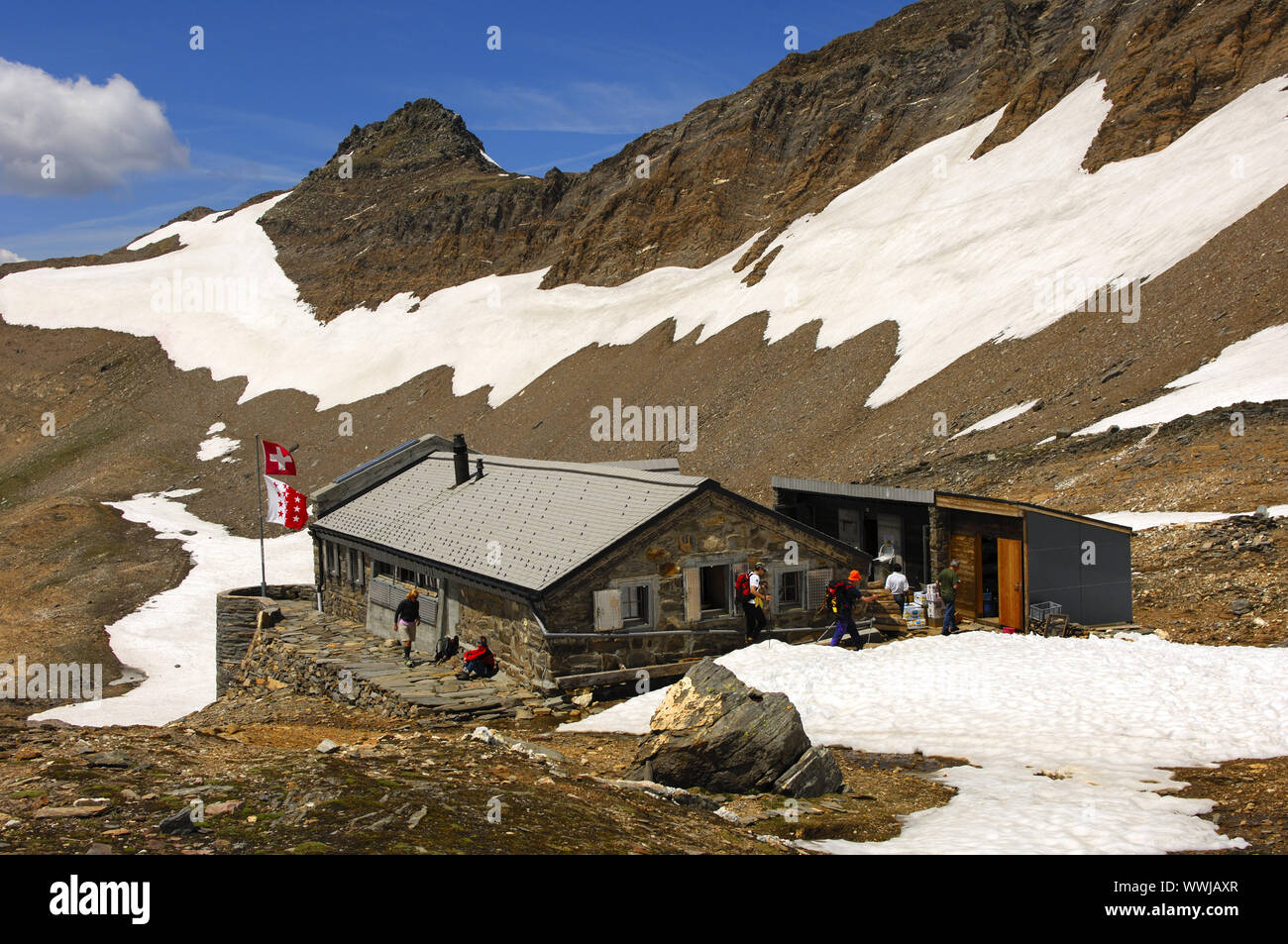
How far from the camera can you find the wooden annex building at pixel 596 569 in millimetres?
19453

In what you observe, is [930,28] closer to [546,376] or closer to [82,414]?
[546,376]

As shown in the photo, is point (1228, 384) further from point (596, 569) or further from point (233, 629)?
point (233, 629)

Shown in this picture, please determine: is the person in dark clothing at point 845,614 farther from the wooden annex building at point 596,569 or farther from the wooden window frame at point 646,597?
the wooden window frame at point 646,597

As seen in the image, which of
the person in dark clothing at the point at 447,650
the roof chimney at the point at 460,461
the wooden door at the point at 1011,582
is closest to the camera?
the wooden door at the point at 1011,582

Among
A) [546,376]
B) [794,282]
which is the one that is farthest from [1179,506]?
[546,376]

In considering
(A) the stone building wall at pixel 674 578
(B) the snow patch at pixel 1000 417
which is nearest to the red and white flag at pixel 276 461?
(A) the stone building wall at pixel 674 578

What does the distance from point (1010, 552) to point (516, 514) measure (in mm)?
11119

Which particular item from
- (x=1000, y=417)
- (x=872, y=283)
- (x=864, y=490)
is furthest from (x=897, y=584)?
(x=872, y=283)

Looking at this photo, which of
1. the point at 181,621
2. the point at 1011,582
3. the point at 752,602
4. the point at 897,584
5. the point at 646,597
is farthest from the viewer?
the point at 181,621

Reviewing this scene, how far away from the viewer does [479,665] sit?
20500 mm

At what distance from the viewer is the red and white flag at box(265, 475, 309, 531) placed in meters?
33.3

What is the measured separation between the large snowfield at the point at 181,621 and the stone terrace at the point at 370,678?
378 centimetres

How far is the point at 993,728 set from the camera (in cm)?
1530

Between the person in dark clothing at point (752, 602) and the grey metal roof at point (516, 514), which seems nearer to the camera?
the grey metal roof at point (516, 514)
